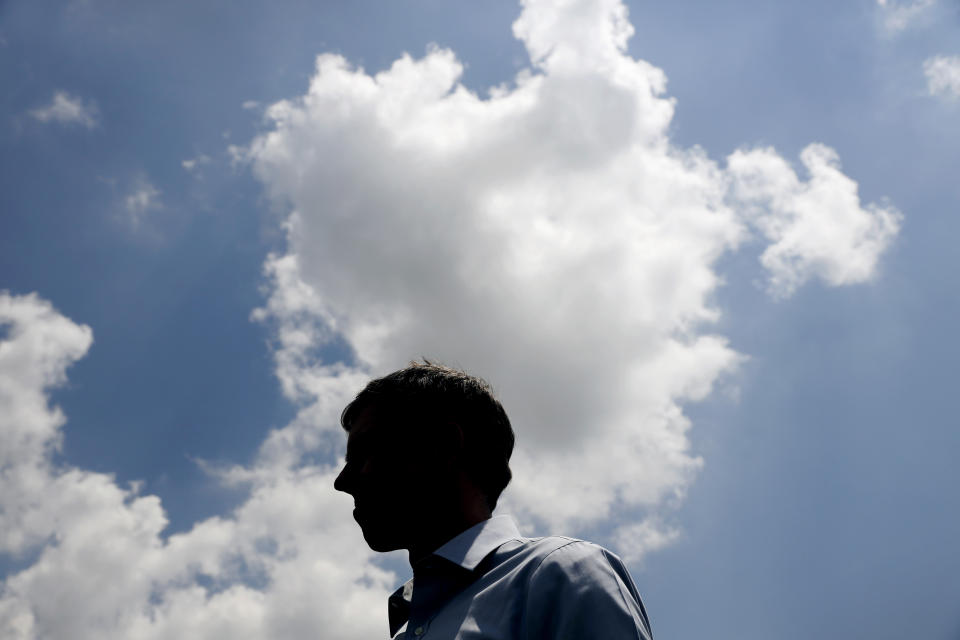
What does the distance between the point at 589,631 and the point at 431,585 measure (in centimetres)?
150

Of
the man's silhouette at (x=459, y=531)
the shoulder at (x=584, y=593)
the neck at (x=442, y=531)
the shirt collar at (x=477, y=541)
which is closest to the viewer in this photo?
the shoulder at (x=584, y=593)

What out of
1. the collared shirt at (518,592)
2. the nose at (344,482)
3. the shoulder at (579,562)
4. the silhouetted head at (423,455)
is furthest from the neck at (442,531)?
the shoulder at (579,562)

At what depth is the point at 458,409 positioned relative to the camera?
5.77m

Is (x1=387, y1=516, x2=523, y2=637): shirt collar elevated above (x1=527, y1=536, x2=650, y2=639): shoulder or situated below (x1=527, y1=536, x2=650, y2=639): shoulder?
above

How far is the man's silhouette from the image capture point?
3.42 m

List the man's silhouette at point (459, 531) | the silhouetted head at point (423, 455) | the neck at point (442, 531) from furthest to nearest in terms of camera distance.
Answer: the silhouetted head at point (423, 455) → the neck at point (442, 531) → the man's silhouette at point (459, 531)

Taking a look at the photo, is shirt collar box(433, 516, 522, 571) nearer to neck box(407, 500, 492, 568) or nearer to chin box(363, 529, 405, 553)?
neck box(407, 500, 492, 568)

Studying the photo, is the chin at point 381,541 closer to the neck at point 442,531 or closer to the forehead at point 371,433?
the neck at point 442,531

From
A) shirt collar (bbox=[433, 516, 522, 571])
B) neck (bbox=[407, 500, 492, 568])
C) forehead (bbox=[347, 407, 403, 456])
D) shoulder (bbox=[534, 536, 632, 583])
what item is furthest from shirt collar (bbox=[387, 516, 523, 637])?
forehead (bbox=[347, 407, 403, 456])

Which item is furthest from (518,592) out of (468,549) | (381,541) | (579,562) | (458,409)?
(458,409)

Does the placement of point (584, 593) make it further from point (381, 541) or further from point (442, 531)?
point (381, 541)

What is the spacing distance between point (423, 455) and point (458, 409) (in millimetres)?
580

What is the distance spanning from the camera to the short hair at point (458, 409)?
5566mm

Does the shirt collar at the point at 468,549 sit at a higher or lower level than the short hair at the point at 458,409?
lower
